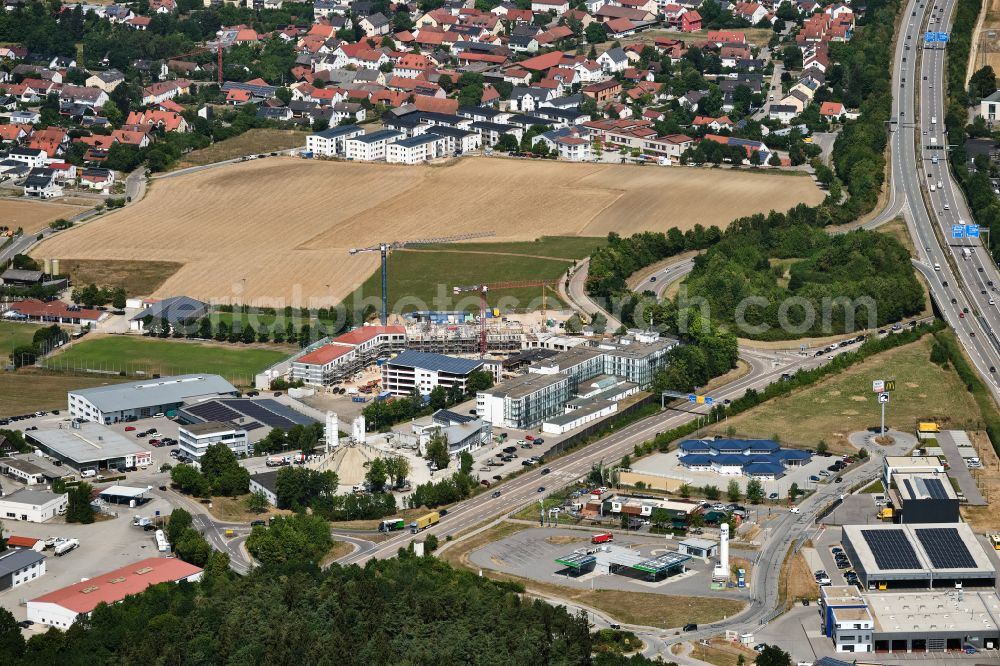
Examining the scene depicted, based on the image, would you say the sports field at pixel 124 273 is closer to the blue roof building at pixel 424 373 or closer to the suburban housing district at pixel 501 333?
the suburban housing district at pixel 501 333

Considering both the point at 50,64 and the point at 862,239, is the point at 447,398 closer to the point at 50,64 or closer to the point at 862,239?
the point at 862,239

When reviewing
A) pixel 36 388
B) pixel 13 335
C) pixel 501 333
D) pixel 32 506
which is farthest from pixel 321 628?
pixel 13 335

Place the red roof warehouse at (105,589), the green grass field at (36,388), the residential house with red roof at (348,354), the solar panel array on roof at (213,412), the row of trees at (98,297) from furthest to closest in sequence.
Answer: the row of trees at (98,297) < the residential house with red roof at (348,354) < the green grass field at (36,388) < the solar panel array on roof at (213,412) < the red roof warehouse at (105,589)

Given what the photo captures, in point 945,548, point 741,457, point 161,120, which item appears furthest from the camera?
point 161,120

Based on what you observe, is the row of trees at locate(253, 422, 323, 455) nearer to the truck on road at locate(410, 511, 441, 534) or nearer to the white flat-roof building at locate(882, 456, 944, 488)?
the truck on road at locate(410, 511, 441, 534)

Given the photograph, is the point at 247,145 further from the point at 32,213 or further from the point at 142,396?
the point at 142,396

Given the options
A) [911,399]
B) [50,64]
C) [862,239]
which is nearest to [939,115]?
[862,239]

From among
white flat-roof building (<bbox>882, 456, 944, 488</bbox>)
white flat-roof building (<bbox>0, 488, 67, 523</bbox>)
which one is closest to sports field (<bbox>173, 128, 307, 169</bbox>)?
white flat-roof building (<bbox>0, 488, 67, 523</bbox>)

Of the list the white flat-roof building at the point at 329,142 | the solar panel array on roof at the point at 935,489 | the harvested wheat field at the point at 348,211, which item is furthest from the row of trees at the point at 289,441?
the white flat-roof building at the point at 329,142
